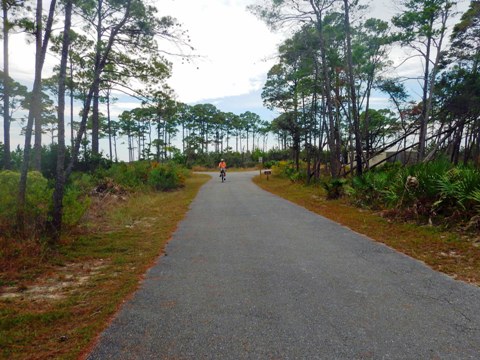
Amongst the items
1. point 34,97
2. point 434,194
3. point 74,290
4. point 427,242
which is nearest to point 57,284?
point 74,290

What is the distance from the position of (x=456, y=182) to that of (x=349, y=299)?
236 inches

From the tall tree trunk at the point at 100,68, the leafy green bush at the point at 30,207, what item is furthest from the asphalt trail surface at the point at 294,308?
the tall tree trunk at the point at 100,68

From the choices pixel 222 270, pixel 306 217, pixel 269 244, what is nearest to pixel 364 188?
pixel 306 217

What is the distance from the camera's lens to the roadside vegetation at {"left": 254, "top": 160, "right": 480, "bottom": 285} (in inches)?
227

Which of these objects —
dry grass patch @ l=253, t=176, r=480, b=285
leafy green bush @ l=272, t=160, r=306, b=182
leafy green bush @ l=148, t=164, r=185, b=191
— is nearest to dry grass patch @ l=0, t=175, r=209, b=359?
dry grass patch @ l=253, t=176, r=480, b=285

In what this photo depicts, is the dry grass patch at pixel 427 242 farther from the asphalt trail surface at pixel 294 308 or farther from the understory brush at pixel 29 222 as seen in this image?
the understory brush at pixel 29 222

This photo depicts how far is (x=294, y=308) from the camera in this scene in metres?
3.59

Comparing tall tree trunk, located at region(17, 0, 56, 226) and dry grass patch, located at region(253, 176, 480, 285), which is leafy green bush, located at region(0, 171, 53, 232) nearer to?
tall tree trunk, located at region(17, 0, 56, 226)

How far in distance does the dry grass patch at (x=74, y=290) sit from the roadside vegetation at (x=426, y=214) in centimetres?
483

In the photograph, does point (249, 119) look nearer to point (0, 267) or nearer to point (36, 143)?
point (36, 143)

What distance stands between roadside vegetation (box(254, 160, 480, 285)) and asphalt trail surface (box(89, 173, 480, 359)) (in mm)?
748

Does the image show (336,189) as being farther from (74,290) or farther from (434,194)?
(74,290)

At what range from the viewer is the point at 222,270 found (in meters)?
5.00

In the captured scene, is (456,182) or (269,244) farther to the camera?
(456,182)
